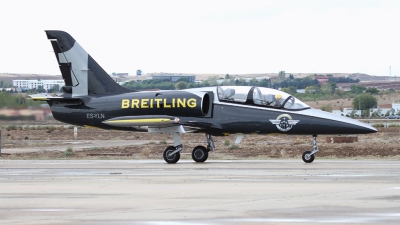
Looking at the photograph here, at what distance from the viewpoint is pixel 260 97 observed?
24.1 meters

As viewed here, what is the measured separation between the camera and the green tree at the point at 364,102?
4894 inches

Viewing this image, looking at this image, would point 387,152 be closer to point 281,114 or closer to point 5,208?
point 281,114

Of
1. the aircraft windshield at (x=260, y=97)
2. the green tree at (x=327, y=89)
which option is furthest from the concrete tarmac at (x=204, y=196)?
the green tree at (x=327, y=89)

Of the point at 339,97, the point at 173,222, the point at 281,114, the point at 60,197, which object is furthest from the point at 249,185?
the point at 339,97

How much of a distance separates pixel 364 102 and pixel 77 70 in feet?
345

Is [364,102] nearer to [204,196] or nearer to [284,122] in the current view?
[284,122]

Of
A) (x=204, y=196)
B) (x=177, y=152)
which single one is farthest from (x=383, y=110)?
(x=204, y=196)

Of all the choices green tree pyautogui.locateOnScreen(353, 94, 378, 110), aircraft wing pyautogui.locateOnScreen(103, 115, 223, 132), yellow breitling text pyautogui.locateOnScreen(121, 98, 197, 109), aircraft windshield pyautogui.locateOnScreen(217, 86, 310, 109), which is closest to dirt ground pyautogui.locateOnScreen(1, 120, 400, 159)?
yellow breitling text pyautogui.locateOnScreen(121, 98, 197, 109)

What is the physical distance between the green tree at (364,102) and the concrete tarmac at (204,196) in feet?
347

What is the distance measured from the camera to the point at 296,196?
1357 centimetres

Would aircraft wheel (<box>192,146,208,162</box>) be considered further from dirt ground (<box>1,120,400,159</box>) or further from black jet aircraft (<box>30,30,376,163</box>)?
dirt ground (<box>1,120,400,159</box>)

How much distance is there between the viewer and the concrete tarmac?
36.7 feet

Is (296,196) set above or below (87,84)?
below

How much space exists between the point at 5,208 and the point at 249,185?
5.32 meters
